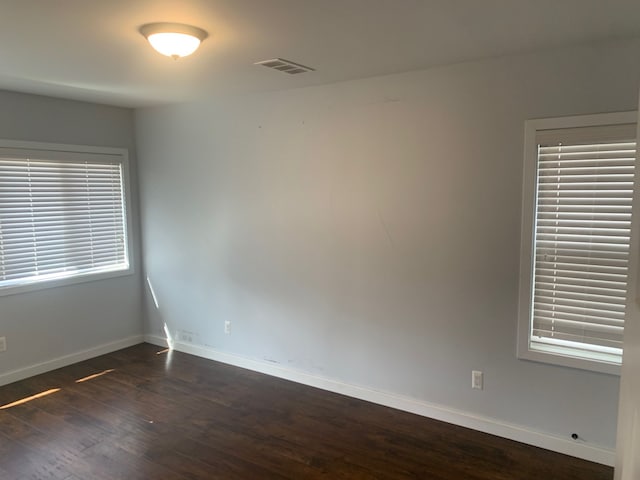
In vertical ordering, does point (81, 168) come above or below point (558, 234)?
above

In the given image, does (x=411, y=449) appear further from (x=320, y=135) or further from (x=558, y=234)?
(x=320, y=135)

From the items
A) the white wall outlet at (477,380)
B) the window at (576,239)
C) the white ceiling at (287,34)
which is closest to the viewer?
the white ceiling at (287,34)

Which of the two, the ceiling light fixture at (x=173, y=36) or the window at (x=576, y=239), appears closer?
the ceiling light fixture at (x=173, y=36)

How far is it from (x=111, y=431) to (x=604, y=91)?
3769mm

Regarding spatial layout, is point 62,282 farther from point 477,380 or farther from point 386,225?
point 477,380

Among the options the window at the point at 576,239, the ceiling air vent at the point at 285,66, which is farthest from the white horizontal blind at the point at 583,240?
the ceiling air vent at the point at 285,66

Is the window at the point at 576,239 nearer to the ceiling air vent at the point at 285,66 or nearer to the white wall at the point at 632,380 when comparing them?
the ceiling air vent at the point at 285,66

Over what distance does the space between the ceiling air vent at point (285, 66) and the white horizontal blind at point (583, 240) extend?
5.14 ft

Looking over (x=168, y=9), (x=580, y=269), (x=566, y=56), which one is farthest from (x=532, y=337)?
(x=168, y=9)

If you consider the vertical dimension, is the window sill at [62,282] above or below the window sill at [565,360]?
above

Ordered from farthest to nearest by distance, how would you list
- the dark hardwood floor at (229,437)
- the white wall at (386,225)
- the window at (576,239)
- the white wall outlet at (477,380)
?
the white wall outlet at (477,380)
the white wall at (386,225)
the dark hardwood floor at (229,437)
the window at (576,239)

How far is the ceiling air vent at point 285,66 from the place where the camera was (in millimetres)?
2879

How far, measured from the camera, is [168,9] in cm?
201

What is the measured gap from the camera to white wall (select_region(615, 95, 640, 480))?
89cm
